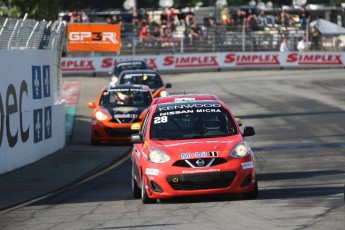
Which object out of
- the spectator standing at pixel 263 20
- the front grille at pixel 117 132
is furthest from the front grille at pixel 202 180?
the spectator standing at pixel 263 20

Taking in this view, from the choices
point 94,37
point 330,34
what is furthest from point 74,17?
point 330,34

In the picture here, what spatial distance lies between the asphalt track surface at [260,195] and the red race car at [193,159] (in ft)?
0.71

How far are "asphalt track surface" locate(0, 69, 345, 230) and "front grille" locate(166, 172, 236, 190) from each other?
9.6 inches

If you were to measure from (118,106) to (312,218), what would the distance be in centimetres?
1426

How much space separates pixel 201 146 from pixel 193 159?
0.29 m

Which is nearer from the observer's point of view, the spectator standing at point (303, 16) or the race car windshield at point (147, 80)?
the race car windshield at point (147, 80)

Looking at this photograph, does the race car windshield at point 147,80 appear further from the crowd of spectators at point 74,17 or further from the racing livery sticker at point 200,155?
the crowd of spectators at point 74,17

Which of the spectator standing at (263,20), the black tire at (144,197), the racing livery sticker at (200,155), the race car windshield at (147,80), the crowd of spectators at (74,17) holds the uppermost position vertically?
the racing livery sticker at (200,155)

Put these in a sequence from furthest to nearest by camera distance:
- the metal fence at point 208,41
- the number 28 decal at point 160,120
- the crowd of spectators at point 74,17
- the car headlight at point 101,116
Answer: the crowd of spectators at point 74,17 → the metal fence at point 208,41 → the car headlight at point 101,116 → the number 28 decal at point 160,120

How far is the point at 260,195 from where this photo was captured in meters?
14.0

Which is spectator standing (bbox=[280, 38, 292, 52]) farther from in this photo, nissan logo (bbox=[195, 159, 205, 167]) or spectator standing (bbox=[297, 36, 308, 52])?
nissan logo (bbox=[195, 159, 205, 167])

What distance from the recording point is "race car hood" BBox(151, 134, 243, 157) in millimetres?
13430

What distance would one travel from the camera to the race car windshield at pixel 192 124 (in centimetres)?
1427

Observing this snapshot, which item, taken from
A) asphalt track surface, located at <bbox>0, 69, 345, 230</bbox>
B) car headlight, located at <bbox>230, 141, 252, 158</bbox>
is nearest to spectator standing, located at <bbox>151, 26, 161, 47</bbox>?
asphalt track surface, located at <bbox>0, 69, 345, 230</bbox>
